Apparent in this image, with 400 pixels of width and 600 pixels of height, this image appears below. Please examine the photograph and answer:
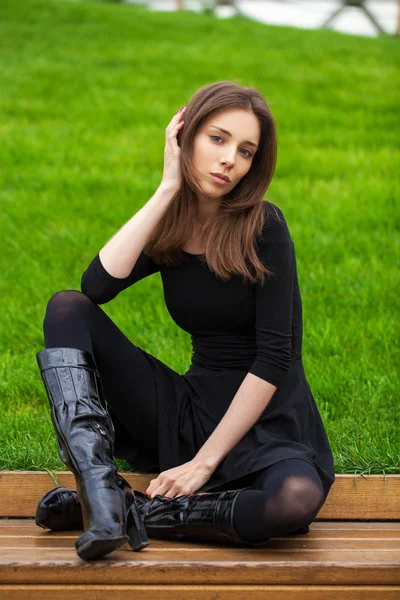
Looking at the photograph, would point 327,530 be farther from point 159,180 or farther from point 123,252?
point 159,180

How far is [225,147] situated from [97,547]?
1.31 meters

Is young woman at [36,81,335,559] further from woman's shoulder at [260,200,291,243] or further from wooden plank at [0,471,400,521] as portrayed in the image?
wooden plank at [0,471,400,521]

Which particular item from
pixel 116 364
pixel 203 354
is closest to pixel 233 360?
pixel 203 354

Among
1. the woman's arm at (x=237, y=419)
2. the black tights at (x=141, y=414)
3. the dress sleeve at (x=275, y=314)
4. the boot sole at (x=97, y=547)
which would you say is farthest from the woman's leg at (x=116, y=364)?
the boot sole at (x=97, y=547)

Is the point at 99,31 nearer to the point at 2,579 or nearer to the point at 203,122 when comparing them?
the point at 203,122

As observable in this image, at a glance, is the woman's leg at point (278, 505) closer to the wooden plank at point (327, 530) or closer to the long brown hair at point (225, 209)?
the wooden plank at point (327, 530)

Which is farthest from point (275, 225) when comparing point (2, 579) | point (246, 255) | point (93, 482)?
point (2, 579)

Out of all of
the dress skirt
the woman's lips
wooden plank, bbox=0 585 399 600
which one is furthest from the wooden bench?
the woman's lips

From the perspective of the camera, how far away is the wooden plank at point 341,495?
10.0ft

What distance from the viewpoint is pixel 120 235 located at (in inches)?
115

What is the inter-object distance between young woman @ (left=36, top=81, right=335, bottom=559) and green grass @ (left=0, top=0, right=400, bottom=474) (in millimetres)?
570

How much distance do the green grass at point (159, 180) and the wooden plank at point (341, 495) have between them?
164 millimetres

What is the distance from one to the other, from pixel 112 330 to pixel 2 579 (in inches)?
35.3

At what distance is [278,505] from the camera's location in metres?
2.48
